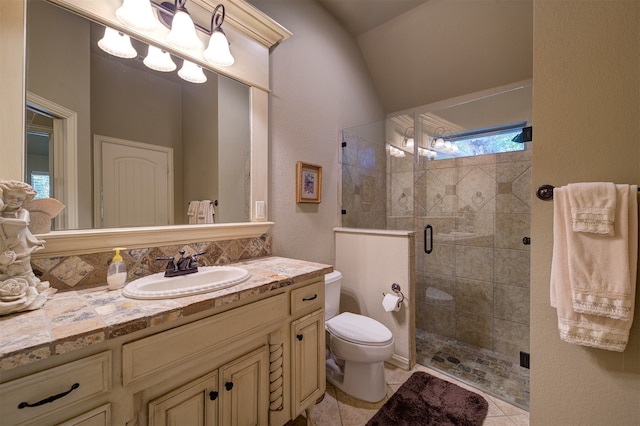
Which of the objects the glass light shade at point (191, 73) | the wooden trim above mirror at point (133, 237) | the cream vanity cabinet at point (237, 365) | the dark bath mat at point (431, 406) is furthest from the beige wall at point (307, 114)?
the dark bath mat at point (431, 406)

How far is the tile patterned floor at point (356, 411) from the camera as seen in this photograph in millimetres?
1521

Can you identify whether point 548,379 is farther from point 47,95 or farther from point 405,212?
point 47,95

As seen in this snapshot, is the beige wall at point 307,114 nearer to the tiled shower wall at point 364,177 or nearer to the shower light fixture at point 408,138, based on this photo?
the tiled shower wall at point 364,177

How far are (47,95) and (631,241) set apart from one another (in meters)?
2.34

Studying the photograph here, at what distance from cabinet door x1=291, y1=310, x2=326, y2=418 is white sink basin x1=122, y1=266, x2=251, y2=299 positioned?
0.42 meters

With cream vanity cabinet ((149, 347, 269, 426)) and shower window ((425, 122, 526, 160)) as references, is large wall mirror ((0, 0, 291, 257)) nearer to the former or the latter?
cream vanity cabinet ((149, 347, 269, 426))

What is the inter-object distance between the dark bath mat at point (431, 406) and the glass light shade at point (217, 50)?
7.50 ft

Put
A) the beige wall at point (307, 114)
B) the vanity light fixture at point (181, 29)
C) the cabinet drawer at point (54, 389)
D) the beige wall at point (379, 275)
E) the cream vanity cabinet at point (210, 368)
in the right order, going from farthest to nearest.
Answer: the beige wall at point (379, 275), the beige wall at point (307, 114), the vanity light fixture at point (181, 29), the cream vanity cabinet at point (210, 368), the cabinet drawer at point (54, 389)

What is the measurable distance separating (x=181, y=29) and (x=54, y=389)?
4.93 feet

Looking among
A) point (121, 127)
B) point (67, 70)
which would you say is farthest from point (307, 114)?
point (67, 70)

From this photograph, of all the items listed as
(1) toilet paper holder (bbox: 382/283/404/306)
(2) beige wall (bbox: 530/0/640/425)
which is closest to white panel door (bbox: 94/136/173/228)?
(1) toilet paper holder (bbox: 382/283/404/306)

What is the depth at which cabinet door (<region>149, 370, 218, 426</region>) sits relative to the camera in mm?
887

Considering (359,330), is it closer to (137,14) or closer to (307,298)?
(307,298)

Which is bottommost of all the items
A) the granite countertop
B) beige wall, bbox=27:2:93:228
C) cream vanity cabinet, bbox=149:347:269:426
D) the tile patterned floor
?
the tile patterned floor
